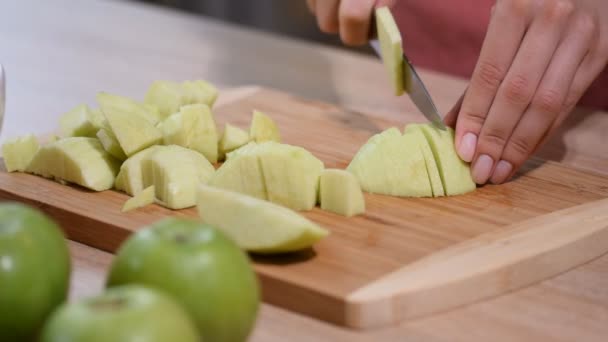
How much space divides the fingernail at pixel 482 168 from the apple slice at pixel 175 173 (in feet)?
1.81

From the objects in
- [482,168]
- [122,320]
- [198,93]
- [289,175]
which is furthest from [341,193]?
[122,320]

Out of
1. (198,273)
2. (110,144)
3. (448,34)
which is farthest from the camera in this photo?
(448,34)

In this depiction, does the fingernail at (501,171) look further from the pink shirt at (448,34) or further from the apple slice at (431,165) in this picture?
→ the pink shirt at (448,34)

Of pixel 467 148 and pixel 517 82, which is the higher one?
pixel 517 82

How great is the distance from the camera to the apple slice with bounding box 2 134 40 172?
6.40 ft

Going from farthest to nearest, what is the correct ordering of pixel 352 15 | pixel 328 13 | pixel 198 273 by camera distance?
pixel 328 13
pixel 352 15
pixel 198 273

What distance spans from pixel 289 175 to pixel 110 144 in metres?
0.40

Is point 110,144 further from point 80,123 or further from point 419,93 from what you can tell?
point 419,93

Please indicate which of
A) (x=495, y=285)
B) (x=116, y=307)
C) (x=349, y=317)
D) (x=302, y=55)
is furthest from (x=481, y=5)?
(x=116, y=307)

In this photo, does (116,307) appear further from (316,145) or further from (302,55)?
(302,55)

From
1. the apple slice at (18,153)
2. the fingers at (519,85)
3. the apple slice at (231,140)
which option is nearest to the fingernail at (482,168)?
the fingers at (519,85)

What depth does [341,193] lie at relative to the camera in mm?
1768

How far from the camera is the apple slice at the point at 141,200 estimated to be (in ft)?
5.84

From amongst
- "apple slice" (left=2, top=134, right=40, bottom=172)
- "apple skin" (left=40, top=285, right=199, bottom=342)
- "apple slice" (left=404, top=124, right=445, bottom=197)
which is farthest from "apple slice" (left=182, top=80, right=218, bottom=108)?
"apple skin" (left=40, top=285, right=199, bottom=342)
